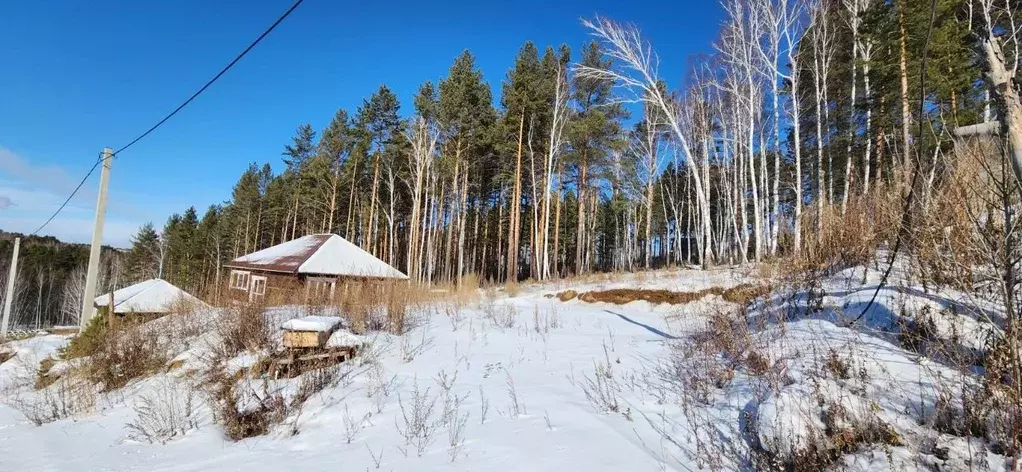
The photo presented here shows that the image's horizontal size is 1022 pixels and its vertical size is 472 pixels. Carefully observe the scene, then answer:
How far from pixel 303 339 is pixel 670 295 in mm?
7578

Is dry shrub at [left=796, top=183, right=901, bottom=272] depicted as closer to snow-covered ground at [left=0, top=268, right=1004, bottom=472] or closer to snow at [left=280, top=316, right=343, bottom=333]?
snow-covered ground at [left=0, top=268, right=1004, bottom=472]

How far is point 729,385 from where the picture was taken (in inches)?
154

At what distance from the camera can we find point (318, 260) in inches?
768

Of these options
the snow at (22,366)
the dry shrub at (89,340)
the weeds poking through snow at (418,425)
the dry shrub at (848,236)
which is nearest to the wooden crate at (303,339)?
the weeds poking through snow at (418,425)

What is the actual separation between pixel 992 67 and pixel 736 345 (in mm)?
2999

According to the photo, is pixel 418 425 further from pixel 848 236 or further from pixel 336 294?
pixel 848 236

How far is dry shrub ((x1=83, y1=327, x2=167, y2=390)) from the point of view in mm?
6306

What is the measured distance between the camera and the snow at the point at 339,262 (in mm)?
18953

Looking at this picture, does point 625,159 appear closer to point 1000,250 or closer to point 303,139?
point 1000,250

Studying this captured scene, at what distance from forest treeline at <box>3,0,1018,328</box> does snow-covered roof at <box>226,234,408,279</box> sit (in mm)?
4068

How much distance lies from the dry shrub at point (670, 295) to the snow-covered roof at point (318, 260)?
33.2ft

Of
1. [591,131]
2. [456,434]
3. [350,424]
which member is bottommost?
[350,424]

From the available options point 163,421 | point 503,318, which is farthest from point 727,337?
point 163,421

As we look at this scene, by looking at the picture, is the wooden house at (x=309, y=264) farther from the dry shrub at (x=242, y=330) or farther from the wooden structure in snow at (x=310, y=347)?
the wooden structure in snow at (x=310, y=347)
